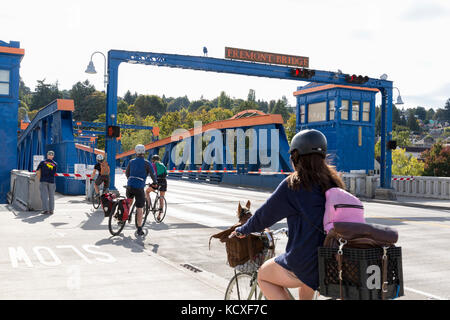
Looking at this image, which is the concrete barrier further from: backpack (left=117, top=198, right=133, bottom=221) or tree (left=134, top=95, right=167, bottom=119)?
tree (left=134, top=95, right=167, bottom=119)

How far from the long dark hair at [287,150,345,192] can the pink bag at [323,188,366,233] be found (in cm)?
9

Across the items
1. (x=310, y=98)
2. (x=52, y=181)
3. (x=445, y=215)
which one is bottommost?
(x=445, y=215)

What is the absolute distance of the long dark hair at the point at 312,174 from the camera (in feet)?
9.65

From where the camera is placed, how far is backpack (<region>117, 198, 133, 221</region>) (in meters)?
9.62

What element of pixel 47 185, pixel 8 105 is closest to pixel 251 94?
pixel 8 105

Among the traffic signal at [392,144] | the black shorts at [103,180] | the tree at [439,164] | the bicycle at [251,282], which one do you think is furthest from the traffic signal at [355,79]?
the tree at [439,164]

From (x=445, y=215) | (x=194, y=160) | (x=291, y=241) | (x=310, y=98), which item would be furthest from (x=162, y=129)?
(x=291, y=241)

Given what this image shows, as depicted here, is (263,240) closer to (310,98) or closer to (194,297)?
(194,297)

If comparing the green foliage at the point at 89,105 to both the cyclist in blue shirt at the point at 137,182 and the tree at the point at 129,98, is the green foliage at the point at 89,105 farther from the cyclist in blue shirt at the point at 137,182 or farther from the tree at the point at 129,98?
the cyclist in blue shirt at the point at 137,182

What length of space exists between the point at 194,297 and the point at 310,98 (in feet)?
99.0

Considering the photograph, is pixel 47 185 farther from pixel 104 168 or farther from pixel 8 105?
pixel 8 105

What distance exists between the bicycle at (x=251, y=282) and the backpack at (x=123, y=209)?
6387mm

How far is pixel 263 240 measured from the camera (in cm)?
338
